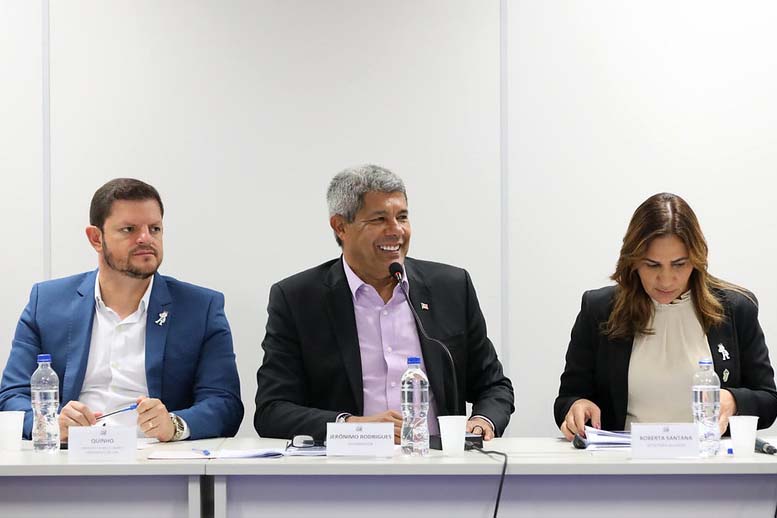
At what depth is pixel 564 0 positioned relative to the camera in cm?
373

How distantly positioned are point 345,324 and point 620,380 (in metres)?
0.89

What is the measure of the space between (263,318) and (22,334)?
3.10 feet

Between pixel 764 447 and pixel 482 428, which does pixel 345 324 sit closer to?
pixel 482 428

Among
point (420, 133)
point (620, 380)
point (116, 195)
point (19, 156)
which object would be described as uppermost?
point (420, 133)

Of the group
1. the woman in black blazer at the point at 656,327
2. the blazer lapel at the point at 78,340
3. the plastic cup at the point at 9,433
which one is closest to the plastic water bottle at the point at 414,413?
the woman in black blazer at the point at 656,327

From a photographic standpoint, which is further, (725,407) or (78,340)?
(78,340)

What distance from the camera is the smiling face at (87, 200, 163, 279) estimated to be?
3.10 metres

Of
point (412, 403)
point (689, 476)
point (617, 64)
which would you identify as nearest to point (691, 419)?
point (689, 476)

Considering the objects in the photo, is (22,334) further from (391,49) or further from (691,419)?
(691,419)

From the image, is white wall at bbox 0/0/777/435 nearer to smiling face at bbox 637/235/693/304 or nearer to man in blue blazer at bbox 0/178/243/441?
man in blue blazer at bbox 0/178/243/441

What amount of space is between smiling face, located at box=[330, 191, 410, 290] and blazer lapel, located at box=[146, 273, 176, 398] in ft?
2.19

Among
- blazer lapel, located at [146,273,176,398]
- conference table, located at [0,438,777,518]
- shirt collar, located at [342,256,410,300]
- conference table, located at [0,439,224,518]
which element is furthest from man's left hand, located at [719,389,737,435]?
blazer lapel, located at [146,273,176,398]

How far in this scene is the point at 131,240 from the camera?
3107mm

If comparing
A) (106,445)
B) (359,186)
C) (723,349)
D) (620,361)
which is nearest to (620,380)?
(620,361)
